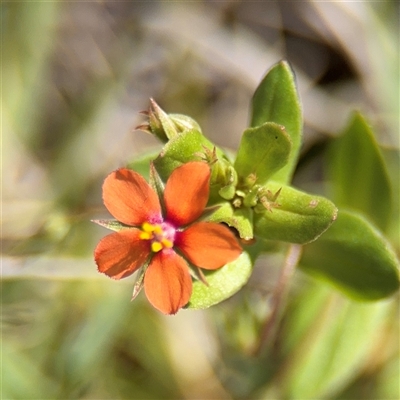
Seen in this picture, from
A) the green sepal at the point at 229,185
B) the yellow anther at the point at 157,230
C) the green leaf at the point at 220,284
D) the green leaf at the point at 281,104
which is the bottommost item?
the green leaf at the point at 220,284

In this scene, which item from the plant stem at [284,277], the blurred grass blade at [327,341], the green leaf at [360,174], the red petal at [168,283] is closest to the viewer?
the red petal at [168,283]

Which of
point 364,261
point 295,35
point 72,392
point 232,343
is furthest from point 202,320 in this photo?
point 295,35

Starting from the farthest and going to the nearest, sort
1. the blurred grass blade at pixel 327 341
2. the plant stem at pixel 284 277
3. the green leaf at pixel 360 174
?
the blurred grass blade at pixel 327 341 → the green leaf at pixel 360 174 → the plant stem at pixel 284 277

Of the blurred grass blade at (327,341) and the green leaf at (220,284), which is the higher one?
the green leaf at (220,284)

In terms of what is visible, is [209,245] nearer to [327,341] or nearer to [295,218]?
[295,218]

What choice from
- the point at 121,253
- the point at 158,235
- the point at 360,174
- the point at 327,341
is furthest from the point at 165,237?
the point at 327,341

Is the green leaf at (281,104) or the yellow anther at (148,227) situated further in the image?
the green leaf at (281,104)

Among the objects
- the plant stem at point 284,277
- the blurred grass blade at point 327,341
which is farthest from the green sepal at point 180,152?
the blurred grass blade at point 327,341

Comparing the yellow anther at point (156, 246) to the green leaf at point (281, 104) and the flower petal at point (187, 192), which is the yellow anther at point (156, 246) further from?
the green leaf at point (281, 104)
